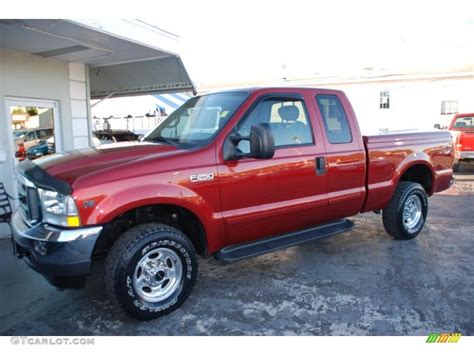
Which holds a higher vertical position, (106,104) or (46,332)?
(106,104)

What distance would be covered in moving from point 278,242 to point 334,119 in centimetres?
160

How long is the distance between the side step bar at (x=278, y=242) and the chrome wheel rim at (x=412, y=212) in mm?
1154

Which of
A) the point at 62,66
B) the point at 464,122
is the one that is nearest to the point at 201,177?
the point at 62,66

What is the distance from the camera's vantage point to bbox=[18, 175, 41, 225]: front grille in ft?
10.3

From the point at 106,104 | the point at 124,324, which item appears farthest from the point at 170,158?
the point at 106,104

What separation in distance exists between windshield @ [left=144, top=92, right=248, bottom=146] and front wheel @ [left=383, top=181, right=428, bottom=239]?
2670 millimetres

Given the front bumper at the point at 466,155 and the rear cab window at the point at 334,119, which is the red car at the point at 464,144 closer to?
the front bumper at the point at 466,155

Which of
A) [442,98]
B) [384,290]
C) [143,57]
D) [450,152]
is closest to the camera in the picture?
[384,290]

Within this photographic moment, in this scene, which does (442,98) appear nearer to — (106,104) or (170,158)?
(106,104)

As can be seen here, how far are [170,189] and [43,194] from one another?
0.99m

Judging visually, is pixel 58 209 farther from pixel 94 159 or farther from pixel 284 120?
pixel 284 120

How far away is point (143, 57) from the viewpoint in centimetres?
680

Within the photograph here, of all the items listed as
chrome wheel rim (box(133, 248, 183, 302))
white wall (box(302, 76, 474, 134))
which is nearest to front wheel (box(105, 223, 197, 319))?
chrome wheel rim (box(133, 248, 183, 302))

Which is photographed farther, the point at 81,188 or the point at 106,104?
the point at 106,104
